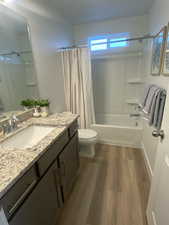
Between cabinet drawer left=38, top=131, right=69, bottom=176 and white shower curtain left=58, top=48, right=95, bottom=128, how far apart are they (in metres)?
1.18

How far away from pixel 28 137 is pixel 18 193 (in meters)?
0.72

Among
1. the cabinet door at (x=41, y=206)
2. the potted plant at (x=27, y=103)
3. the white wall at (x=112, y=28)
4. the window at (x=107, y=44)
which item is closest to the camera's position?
the cabinet door at (x=41, y=206)

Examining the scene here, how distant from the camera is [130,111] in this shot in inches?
125

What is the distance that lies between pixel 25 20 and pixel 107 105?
245 centimetres

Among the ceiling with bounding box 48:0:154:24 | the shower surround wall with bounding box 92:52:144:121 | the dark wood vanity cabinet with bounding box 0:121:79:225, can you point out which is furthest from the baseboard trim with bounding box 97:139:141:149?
the ceiling with bounding box 48:0:154:24

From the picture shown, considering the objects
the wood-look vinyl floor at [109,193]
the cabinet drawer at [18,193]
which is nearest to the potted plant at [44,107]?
the cabinet drawer at [18,193]

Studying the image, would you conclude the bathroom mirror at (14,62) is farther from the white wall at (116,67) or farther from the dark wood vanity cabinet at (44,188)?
the white wall at (116,67)

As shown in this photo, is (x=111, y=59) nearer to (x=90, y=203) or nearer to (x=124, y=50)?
(x=124, y=50)

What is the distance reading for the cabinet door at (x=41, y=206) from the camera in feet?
2.49

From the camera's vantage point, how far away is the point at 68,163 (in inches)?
57.1

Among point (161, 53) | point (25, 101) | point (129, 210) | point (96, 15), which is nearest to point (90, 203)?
point (129, 210)

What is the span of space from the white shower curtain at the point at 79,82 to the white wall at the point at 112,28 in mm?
1000

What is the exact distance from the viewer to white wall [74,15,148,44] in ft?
8.42

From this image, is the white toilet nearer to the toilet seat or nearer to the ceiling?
the toilet seat
